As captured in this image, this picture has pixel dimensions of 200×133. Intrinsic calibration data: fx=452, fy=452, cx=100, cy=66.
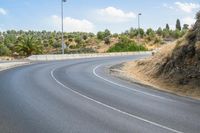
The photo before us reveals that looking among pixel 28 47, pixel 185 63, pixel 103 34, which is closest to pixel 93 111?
pixel 185 63

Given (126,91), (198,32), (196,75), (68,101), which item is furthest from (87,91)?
(198,32)

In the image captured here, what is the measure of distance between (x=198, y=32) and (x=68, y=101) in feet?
43.7

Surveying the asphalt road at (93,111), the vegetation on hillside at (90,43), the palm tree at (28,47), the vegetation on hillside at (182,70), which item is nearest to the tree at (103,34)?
the vegetation on hillside at (90,43)

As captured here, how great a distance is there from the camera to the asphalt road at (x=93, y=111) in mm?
12469

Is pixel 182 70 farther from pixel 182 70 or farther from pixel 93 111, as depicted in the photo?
pixel 93 111

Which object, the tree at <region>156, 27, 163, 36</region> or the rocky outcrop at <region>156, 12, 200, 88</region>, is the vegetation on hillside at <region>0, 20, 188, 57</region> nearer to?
the tree at <region>156, 27, 163, 36</region>

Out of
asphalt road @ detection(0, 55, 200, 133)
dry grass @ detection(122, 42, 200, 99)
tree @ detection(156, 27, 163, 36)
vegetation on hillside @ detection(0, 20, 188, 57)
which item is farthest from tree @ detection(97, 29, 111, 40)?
asphalt road @ detection(0, 55, 200, 133)

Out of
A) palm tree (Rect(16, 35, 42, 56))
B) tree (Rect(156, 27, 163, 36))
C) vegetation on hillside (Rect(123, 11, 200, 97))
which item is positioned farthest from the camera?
tree (Rect(156, 27, 163, 36))

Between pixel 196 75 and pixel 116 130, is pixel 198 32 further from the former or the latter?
pixel 116 130

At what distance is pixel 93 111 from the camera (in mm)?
15500

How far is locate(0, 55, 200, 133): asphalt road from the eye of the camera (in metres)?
12.5

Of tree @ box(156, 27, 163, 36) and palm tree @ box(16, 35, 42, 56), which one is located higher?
tree @ box(156, 27, 163, 36)

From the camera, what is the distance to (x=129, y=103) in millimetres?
17844

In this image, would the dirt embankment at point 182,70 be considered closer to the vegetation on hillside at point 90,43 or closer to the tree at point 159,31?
the vegetation on hillside at point 90,43
